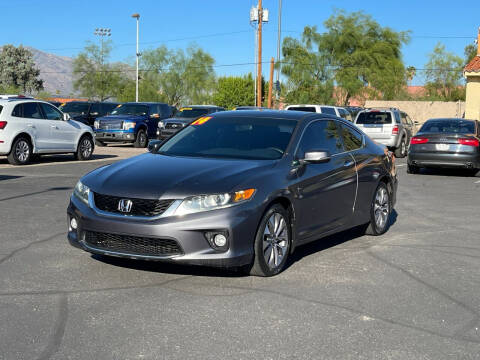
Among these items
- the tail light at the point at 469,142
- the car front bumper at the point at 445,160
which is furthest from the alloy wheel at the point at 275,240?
the tail light at the point at 469,142

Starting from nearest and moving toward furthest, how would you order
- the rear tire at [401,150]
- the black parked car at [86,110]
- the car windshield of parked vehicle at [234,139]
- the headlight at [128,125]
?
the car windshield of parked vehicle at [234,139], the rear tire at [401,150], the headlight at [128,125], the black parked car at [86,110]

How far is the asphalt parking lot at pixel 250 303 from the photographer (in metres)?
4.67

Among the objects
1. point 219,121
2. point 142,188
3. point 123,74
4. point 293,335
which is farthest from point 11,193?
point 123,74

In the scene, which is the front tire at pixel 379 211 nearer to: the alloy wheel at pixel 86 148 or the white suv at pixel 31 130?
the white suv at pixel 31 130

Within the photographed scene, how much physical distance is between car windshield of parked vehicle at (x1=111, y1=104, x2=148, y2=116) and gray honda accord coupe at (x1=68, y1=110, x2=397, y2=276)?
70.6ft

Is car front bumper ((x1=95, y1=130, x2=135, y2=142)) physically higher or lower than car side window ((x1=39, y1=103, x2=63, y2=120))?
lower

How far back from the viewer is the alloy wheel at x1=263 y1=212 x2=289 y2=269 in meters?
6.54

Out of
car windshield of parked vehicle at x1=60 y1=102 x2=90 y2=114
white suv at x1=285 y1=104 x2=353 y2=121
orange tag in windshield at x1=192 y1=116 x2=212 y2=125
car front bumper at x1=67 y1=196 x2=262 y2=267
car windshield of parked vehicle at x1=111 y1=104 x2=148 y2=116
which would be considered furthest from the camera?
car windshield of parked vehicle at x1=60 y1=102 x2=90 y2=114

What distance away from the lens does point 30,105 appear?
60.9 ft

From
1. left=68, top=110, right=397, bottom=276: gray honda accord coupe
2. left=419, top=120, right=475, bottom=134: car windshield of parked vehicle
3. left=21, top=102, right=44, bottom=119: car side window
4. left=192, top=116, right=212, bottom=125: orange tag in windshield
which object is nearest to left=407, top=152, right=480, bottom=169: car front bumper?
left=419, top=120, right=475, bottom=134: car windshield of parked vehicle

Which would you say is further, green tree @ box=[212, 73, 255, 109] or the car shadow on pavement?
green tree @ box=[212, 73, 255, 109]

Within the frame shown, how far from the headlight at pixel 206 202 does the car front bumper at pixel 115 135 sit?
2203 cm

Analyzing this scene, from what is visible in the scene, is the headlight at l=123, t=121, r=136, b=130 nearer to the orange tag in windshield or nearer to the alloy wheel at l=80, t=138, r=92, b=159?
the alloy wheel at l=80, t=138, r=92, b=159

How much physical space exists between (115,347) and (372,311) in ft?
6.68
